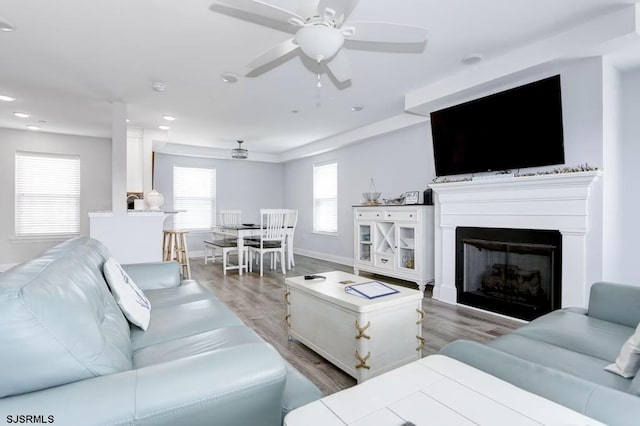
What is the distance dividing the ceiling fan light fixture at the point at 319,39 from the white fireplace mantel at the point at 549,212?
2.19m

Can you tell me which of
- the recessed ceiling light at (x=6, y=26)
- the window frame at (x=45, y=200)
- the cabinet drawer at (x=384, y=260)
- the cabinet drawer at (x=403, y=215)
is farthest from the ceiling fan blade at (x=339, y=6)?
the window frame at (x=45, y=200)

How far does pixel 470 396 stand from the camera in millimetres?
907

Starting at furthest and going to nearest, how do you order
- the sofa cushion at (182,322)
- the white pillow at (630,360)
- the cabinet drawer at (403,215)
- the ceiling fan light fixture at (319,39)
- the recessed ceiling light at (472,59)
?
the cabinet drawer at (403,215), the recessed ceiling light at (472,59), the ceiling fan light fixture at (319,39), the sofa cushion at (182,322), the white pillow at (630,360)

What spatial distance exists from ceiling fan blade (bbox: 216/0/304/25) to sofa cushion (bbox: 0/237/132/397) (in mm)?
1468

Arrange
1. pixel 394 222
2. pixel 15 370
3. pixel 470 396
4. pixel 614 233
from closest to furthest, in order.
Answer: pixel 15 370, pixel 470 396, pixel 614 233, pixel 394 222

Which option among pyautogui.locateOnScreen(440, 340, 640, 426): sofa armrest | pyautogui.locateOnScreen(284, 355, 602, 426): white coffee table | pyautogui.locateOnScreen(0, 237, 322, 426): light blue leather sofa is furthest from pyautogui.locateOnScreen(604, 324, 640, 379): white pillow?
pyautogui.locateOnScreen(0, 237, 322, 426): light blue leather sofa

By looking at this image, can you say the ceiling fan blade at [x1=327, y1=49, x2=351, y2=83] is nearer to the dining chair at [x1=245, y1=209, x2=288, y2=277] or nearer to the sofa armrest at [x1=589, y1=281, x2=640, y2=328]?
the sofa armrest at [x1=589, y1=281, x2=640, y2=328]

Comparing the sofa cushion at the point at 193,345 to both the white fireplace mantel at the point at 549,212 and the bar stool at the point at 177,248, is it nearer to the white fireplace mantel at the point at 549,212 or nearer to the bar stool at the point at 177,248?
the white fireplace mantel at the point at 549,212

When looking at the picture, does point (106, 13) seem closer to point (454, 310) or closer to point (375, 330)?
point (375, 330)

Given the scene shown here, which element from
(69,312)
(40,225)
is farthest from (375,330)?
(40,225)

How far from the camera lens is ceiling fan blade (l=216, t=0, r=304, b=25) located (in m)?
1.69

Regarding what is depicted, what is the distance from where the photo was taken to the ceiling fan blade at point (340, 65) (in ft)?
7.80

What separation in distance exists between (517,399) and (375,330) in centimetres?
107

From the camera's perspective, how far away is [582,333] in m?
1.60
